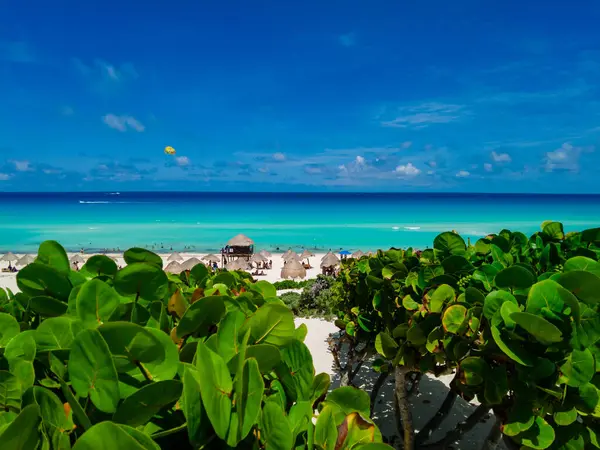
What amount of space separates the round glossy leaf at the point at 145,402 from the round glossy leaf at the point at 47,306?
2.42 feet

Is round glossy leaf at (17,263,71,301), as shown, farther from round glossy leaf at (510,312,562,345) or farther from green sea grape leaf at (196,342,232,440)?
round glossy leaf at (510,312,562,345)

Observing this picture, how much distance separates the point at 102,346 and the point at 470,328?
7.40 feet

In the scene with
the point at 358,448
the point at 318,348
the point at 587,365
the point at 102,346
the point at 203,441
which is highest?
the point at 102,346

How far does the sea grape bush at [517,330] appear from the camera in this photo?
1.94 m

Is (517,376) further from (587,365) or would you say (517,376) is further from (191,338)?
(191,338)

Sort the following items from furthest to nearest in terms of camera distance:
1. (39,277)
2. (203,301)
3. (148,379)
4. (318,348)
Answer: (318,348) → (39,277) → (203,301) → (148,379)

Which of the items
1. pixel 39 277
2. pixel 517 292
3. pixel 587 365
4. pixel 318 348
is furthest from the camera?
pixel 318 348

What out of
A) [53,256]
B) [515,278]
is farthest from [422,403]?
[53,256]

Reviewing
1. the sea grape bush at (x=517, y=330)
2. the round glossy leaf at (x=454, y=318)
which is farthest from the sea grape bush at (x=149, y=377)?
the round glossy leaf at (x=454, y=318)

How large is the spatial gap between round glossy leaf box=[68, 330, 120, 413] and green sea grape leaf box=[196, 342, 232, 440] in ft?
Result: 0.69

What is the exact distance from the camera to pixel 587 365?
2053 mm

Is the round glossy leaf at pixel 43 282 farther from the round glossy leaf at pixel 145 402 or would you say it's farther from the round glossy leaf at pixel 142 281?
the round glossy leaf at pixel 145 402

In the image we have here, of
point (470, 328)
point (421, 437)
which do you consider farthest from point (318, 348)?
point (470, 328)

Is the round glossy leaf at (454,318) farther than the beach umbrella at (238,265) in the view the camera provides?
No
